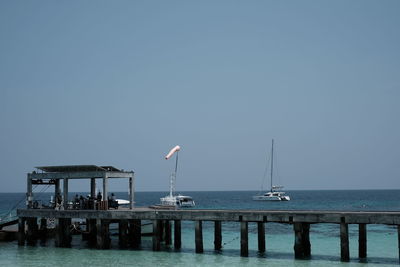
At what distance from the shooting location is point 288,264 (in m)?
31.5

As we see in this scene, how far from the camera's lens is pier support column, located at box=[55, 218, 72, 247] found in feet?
128

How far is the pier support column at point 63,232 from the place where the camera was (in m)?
39.1

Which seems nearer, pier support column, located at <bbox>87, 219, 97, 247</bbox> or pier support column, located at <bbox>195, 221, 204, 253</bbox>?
pier support column, located at <bbox>195, 221, 204, 253</bbox>

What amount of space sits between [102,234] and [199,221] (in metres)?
7.48

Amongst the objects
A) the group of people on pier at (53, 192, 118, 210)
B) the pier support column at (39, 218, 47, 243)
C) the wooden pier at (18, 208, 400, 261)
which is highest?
the group of people on pier at (53, 192, 118, 210)

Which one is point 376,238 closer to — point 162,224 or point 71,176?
point 162,224

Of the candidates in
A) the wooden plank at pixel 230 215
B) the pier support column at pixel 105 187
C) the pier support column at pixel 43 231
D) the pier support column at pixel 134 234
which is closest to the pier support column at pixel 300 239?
the wooden plank at pixel 230 215

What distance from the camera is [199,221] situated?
34500mm

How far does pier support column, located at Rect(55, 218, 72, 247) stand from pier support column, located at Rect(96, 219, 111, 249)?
124 inches

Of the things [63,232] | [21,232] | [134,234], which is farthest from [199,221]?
[21,232]

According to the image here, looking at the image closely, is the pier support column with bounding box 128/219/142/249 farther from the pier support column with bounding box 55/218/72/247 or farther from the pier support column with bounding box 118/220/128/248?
the pier support column with bounding box 55/218/72/247

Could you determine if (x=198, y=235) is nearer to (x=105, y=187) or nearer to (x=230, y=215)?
(x=230, y=215)

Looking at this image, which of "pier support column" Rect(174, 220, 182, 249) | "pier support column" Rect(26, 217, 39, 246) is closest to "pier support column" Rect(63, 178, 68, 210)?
"pier support column" Rect(26, 217, 39, 246)

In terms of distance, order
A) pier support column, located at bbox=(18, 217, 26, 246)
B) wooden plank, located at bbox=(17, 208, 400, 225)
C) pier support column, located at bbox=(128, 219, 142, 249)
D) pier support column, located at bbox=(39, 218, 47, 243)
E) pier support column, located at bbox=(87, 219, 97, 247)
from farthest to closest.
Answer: pier support column, located at bbox=(39, 218, 47, 243) → pier support column, located at bbox=(87, 219, 97, 247) → pier support column, located at bbox=(18, 217, 26, 246) → pier support column, located at bbox=(128, 219, 142, 249) → wooden plank, located at bbox=(17, 208, 400, 225)
